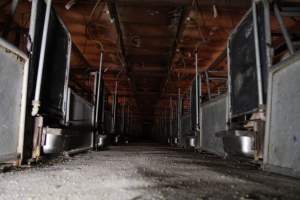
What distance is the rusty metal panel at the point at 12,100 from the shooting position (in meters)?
1.58

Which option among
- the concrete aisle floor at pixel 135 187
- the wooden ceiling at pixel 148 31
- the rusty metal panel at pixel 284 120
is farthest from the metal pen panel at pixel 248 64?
the concrete aisle floor at pixel 135 187

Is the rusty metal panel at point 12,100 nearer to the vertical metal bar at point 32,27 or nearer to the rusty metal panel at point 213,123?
the vertical metal bar at point 32,27

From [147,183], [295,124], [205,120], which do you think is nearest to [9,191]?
[147,183]

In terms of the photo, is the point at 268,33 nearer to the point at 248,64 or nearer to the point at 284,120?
the point at 248,64

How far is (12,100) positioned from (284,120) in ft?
5.85

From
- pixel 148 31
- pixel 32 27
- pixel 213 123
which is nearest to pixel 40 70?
pixel 32 27

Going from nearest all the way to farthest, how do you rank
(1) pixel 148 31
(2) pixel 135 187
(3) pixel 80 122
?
1. (2) pixel 135 187
2. (3) pixel 80 122
3. (1) pixel 148 31

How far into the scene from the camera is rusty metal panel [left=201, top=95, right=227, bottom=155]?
130 inches

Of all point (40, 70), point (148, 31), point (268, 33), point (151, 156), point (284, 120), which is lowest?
point (151, 156)

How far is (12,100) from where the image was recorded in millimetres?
1688

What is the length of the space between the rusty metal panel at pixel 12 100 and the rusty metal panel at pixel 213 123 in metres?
2.26

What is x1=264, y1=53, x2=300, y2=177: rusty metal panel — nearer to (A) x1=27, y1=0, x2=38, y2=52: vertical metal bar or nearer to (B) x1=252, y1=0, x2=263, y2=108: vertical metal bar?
(B) x1=252, y1=0, x2=263, y2=108: vertical metal bar

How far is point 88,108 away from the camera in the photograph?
4172 mm

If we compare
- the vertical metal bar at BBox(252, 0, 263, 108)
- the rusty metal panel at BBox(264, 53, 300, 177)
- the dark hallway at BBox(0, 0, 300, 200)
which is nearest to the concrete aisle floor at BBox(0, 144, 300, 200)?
the dark hallway at BBox(0, 0, 300, 200)
